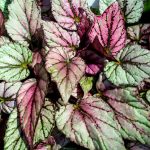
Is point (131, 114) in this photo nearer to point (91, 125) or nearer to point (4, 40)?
point (91, 125)

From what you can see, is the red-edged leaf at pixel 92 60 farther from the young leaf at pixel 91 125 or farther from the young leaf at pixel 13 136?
the young leaf at pixel 13 136

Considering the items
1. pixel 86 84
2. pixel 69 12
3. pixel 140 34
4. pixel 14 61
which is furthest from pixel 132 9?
pixel 14 61

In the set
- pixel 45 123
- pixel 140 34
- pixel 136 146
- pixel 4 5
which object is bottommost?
pixel 136 146

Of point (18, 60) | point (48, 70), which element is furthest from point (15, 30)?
point (48, 70)

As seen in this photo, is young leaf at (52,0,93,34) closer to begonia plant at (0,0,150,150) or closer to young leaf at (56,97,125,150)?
begonia plant at (0,0,150,150)

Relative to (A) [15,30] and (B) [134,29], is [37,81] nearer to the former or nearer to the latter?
(A) [15,30]

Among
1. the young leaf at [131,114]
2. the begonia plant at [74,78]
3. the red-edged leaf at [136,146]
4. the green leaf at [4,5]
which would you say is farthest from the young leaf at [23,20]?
the red-edged leaf at [136,146]
